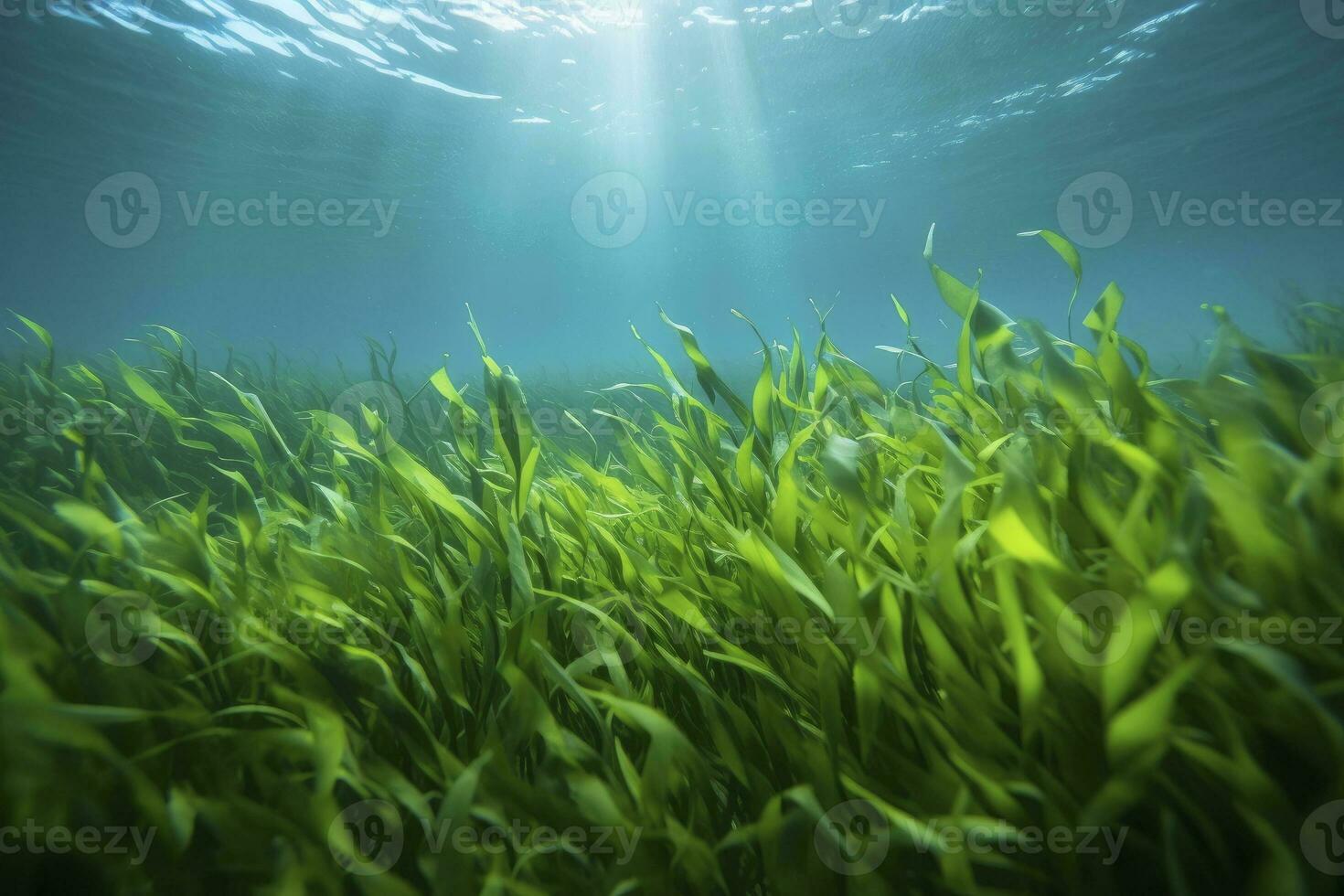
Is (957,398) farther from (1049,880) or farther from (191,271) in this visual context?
(191,271)

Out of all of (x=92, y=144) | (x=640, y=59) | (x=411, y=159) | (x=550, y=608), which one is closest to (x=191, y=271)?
(x=92, y=144)

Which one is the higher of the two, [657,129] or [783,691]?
[657,129]

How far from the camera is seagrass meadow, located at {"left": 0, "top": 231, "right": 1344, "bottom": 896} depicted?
990 mm

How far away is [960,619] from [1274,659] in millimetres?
452

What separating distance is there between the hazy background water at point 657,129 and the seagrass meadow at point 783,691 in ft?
3.75

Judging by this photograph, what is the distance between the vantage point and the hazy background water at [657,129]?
14828 millimetres

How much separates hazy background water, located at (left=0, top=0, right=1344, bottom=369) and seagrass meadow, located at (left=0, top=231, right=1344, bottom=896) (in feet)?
3.75

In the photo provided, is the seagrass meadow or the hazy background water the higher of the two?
the hazy background water

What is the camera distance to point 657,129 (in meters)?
23.8

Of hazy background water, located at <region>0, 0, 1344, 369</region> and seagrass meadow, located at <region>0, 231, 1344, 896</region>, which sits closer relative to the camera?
seagrass meadow, located at <region>0, 231, 1344, 896</region>

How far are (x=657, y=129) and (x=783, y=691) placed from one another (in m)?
26.0

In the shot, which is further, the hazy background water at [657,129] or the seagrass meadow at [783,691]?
the hazy background water at [657,129]

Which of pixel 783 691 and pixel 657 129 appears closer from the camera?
pixel 783 691

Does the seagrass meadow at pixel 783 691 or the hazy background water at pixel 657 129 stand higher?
the hazy background water at pixel 657 129
